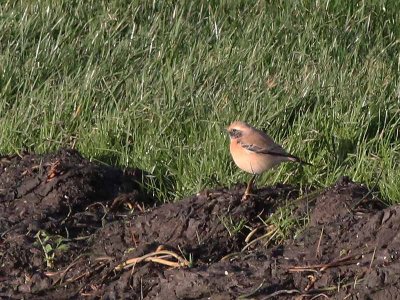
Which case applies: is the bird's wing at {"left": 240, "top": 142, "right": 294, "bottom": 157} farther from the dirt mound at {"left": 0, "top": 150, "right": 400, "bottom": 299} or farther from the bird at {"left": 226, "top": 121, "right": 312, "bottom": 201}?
the dirt mound at {"left": 0, "top": 150, "right": 400, "bottom": 299}

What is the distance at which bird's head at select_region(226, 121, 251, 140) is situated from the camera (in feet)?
21.7

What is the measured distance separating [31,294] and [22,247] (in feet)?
1.24

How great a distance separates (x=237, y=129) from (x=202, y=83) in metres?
1.42

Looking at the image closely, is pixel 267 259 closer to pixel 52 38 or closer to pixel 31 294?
pixel 31 294

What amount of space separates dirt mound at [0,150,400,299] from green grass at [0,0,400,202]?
527 millimetres

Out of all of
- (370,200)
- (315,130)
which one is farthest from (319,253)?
(315,130)

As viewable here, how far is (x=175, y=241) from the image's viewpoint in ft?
19.2

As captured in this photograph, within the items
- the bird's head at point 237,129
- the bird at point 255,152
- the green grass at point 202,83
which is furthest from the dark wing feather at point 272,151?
the green grass at point 202,83

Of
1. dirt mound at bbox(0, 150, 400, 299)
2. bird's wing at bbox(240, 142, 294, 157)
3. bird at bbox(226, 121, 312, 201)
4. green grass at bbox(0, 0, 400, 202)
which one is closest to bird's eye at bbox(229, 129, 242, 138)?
bird at bbox(226, 121, 312, 201)

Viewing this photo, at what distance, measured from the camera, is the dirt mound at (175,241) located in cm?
511

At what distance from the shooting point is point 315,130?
7125 millimetres

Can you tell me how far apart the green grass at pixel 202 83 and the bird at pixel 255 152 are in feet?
0.97

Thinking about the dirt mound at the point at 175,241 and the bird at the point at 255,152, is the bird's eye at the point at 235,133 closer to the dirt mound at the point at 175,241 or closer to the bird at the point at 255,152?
the bird at the point at 255,152

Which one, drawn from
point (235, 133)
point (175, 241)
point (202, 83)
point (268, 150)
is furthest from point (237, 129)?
point (202, 83)
